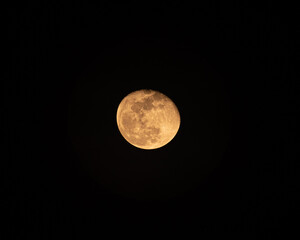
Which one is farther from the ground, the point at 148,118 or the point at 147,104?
the point at 147,104

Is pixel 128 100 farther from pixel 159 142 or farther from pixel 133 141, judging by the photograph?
pixel 159 142

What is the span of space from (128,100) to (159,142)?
2.24ft

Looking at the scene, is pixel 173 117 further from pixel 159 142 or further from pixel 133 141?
pixel 133 141

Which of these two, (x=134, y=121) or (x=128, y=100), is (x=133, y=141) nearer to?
(x=134, y=121)

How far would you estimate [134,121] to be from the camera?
215cm

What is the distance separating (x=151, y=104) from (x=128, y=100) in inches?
12.5

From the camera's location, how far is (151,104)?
2150 millimetres

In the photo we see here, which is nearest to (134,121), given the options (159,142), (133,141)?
(133,141)

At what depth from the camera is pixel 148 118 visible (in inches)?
83.5

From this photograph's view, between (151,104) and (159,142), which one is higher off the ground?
(151,104)

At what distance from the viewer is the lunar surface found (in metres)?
2.13

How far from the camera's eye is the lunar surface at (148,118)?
2133mm

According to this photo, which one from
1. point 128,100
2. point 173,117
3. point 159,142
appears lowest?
point 159,142

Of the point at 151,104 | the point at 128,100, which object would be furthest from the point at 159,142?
the point at 128,100
